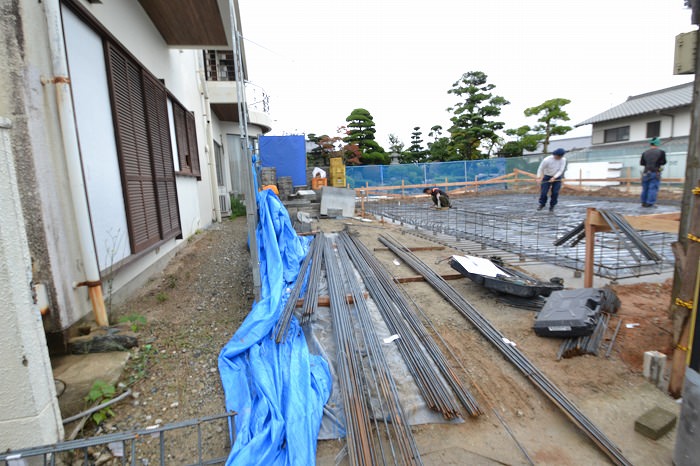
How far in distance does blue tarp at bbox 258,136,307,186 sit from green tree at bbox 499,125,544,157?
2170cm

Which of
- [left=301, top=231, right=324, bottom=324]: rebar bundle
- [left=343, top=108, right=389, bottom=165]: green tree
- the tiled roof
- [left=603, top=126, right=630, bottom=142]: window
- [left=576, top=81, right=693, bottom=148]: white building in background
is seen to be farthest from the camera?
[left=343, top=108, right=389, bottom=165]: green tree

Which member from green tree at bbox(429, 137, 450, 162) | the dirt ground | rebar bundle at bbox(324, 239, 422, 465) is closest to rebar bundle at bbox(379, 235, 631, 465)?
the dirt ground

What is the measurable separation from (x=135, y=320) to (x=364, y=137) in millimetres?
29915

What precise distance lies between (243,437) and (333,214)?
10.3 metres

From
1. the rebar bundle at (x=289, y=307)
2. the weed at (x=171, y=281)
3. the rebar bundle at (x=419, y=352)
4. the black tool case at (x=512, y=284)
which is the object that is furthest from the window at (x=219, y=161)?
the black tool case at (x=512, y=284)

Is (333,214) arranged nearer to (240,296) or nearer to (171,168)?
(171,168)

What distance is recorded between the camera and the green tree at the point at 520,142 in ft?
92.6

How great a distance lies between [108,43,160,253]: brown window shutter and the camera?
416 centimetres

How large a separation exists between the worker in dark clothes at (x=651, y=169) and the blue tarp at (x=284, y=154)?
1191 centimetres

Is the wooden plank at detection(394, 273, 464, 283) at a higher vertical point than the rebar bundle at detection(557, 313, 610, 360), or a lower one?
higher

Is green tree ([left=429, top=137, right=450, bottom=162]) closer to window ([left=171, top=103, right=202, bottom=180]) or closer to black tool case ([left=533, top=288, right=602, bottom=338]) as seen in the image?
window ([left=171, top=103, right=202, bottom=180])

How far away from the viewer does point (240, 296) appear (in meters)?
4.73

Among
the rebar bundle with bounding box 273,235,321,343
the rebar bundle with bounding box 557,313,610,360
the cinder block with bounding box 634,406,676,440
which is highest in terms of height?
the rebar bundle with bounding box 273,235,321,343

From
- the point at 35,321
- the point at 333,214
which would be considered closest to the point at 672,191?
the point at 333,214
